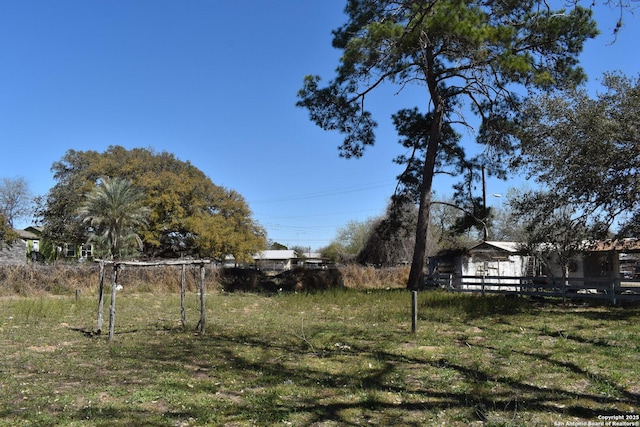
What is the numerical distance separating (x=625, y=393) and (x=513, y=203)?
1143cm

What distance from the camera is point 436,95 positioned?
73.8 feet

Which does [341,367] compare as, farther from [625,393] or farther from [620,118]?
[620,118]

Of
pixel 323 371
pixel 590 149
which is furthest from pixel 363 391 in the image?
pixel 590 149

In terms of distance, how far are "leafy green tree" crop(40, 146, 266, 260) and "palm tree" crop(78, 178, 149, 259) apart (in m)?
2.28

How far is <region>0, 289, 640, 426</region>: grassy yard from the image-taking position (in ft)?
16.7

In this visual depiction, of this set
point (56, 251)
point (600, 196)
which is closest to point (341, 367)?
point (600, 196)

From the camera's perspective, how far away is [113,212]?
109 feet

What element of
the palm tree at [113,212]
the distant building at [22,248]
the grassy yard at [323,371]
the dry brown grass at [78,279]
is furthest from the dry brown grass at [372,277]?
the distant building at [22,248]

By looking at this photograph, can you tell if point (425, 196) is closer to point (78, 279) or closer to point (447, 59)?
point (447, 59)

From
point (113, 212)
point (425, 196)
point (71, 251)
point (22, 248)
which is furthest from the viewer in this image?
point (71, 251)

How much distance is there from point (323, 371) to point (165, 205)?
109 ft

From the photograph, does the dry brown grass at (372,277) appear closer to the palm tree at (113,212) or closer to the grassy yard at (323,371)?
the palm tree at (113,212)

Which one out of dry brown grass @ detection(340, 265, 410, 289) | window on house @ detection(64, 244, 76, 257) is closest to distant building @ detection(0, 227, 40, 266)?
window on house @ detection(64, 244, 76, 257)

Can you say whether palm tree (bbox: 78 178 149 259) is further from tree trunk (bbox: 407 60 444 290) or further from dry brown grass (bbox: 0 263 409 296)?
tree trunk (bbox: 407 60 444 290)
